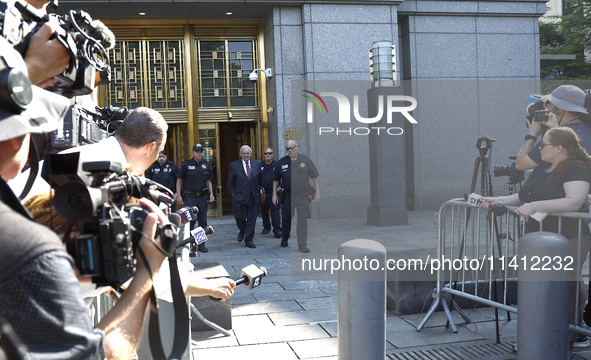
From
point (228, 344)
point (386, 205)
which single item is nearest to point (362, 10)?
point (386, 205)

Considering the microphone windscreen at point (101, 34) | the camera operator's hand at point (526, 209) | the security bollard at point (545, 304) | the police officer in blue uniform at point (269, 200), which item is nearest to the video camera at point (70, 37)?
the microphone windscreen at point (101, 34)

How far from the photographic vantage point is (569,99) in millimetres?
4898

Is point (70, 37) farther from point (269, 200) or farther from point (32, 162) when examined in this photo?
point (269, 200)

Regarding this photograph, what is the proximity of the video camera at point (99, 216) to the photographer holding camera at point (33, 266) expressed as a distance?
0.14m

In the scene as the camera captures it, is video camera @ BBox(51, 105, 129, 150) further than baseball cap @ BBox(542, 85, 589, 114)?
No

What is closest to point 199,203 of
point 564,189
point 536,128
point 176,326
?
point 536,128

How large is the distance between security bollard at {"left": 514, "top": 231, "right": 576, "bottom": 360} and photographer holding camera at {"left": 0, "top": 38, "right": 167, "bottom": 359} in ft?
9.61

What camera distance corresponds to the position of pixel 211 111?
46.7 feet

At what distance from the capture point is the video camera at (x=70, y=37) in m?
1.71

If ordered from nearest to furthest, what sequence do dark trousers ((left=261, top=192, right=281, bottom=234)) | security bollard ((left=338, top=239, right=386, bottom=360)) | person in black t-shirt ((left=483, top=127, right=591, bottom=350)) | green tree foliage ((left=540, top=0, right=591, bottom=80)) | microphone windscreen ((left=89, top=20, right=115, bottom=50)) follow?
microphone windscreen ((left=89, top=20, right=115, bottom=50)), security bollard ((left=338, top=239, right=386, bottom=360)), person in black t-shirt ((left=483, top=127, right=591, bottom=350)), dark trousers ((left=261, top=192, right=281, bottom=234)), green tree foliage ((left=540, top=0, right=591, bottom=80))

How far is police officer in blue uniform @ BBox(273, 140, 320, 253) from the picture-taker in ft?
29.0

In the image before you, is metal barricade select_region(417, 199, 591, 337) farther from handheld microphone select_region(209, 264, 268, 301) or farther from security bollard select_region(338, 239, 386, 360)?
handheld microphone select_region(209, 264, 268, 301)

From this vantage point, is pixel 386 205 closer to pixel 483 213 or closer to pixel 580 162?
pixel 483 213

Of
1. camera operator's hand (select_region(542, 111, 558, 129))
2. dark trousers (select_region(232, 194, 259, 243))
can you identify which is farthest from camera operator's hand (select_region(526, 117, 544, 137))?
dark trousers (select_region(232, 194, 259, 243))
